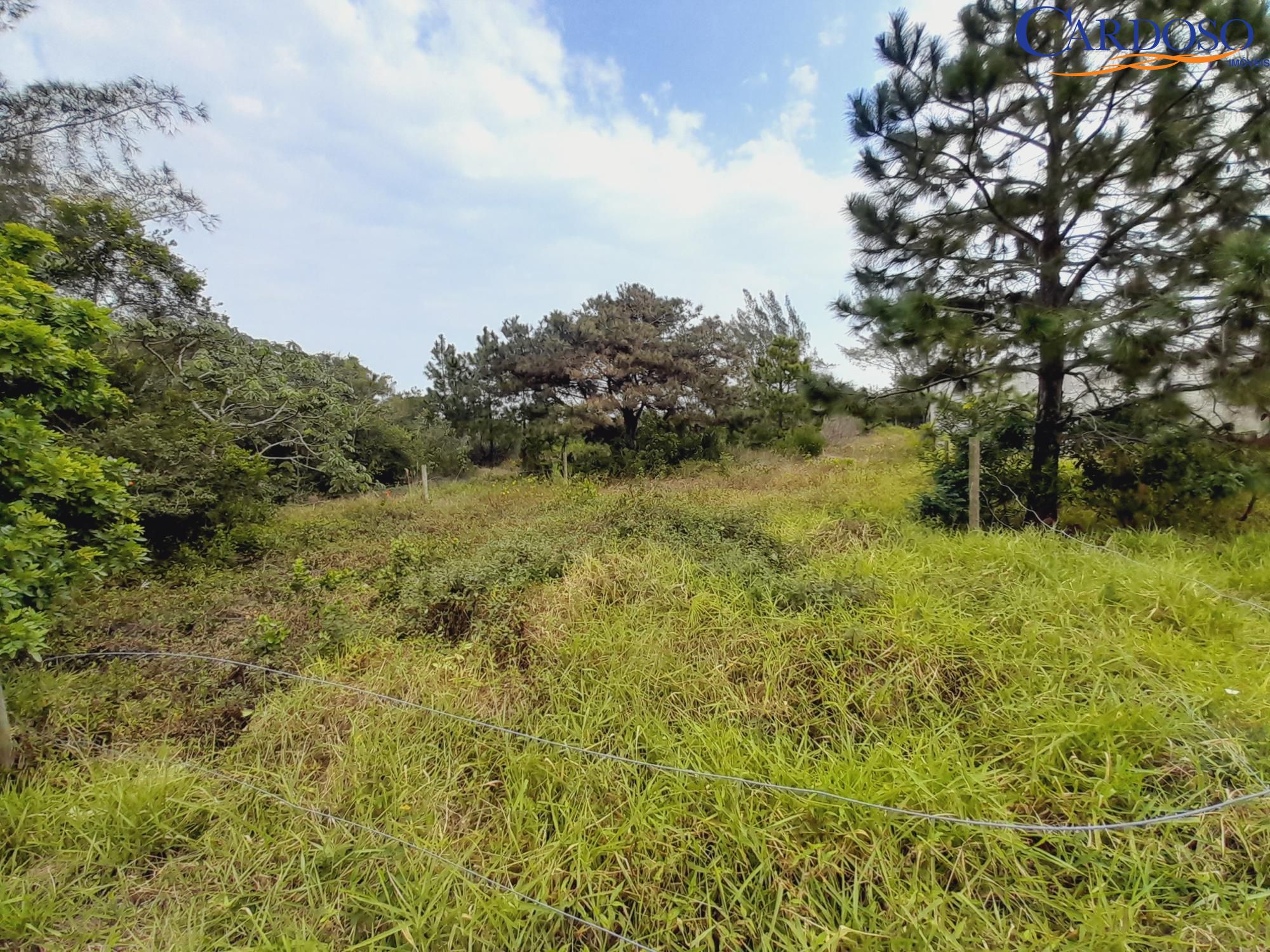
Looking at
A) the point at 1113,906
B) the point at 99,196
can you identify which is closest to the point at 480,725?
the point at 1113,906

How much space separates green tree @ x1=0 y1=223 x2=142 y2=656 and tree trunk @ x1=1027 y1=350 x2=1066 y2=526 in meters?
5.70

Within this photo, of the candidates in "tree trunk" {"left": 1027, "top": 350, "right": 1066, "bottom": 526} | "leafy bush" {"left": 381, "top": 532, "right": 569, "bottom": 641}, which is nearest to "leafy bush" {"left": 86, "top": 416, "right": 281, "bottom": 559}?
"leafy bush" {"left": 381, "top": 532, "right": 569, "bottom": 641}

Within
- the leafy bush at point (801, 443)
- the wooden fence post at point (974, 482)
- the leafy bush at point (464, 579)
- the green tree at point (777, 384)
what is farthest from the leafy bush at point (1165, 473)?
the green tree at point (777, 384)

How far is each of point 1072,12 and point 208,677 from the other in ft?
21.8

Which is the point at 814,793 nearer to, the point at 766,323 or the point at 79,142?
the point at 79,142

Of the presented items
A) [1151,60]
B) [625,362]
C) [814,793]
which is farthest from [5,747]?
[625,362]

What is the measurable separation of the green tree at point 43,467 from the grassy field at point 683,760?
2.22 ft

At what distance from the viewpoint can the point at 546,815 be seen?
150 cm

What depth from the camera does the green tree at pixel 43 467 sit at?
1551 mm

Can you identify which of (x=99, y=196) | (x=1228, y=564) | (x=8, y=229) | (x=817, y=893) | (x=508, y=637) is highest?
(x=99, y=196)

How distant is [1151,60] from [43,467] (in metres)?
6.39

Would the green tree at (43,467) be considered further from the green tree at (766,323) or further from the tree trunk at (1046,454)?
the green tree at (766,323)

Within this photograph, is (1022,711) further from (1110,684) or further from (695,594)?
(695,594)

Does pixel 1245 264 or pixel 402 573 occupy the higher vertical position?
Answer: pixel 1245 264
